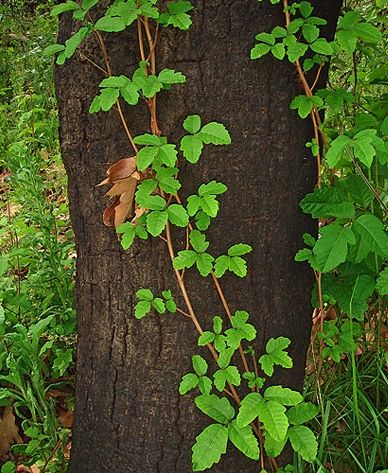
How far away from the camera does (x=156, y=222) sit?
63.6 inches

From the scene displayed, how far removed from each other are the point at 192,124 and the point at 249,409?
0.72 meters

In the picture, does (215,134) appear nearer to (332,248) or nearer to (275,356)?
(332,248)

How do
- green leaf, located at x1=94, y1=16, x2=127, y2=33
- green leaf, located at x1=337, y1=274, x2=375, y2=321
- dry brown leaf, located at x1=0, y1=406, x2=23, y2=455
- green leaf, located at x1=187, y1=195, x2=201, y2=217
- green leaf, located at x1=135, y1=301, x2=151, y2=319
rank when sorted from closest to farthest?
green leaf, located at x1=94, y1=16, x2=127, y2=33 → green leaf, located at x1=187, y1=195, x2=201, y2=217 → green leaf, located at x1=135, y1=301, x2=151, y2=319 → green leaf, located at x1=337, y1=274, x2=375, y2=321 → dry brown leaf, located at x1=0, y1=406, x2=23, y2=455

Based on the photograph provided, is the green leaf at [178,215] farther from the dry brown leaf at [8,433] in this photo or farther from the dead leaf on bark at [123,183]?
the dry brown leaf at [8,433]

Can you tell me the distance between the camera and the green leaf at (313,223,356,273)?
1.70 metres

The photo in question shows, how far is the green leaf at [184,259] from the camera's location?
1.69 m

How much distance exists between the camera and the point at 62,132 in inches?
72.6

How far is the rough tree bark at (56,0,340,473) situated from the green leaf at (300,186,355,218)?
45 millimetres

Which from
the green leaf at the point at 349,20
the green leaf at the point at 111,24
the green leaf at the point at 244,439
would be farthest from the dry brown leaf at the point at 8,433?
the green leaf at the point at 349,20

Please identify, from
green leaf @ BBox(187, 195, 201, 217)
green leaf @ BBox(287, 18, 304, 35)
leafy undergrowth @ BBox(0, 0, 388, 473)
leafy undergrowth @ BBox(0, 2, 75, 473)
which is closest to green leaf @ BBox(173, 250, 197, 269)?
green leaf @ BBox(187, 195, 201, 217)

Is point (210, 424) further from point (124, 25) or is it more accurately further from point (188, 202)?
point (124, 25)

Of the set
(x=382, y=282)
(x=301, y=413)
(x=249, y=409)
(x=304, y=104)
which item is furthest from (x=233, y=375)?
(x=304, y=104)

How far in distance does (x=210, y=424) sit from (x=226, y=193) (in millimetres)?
629

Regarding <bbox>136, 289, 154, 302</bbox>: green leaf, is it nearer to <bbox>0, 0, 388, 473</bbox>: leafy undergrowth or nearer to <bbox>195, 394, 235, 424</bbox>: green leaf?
<bbox>195, 394, 235, 424</bbox>: green leaf
